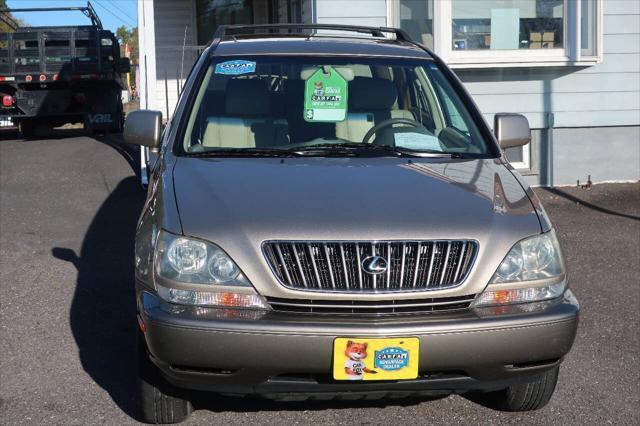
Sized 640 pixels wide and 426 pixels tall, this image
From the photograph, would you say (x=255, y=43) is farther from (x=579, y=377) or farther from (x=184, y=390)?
(x=579, y=377)

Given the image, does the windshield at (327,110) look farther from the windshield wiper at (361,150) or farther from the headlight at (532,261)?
the headlight at (532,261)

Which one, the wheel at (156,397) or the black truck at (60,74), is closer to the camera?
the wheel at (156,397)

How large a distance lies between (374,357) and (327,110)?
1.89 meters

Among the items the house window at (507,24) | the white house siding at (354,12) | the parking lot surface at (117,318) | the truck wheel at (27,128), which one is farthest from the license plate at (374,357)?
the truck wheel at (27,128)

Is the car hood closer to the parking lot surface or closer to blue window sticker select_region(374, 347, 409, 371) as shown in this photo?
blue window sticker select_region(374, 347, 409, 371)

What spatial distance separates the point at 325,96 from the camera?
16.1 feet

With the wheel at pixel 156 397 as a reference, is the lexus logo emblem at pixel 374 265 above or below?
above

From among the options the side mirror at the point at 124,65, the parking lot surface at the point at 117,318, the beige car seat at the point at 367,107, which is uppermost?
the side mirror at the point at 124,65

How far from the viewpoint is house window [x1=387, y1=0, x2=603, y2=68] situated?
10.0 metres

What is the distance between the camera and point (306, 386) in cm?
342

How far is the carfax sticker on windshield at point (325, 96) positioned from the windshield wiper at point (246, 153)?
0.46 m

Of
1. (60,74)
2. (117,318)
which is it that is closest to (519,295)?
(117,318)

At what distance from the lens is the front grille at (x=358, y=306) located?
3402mm

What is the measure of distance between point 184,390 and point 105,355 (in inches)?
49.0
